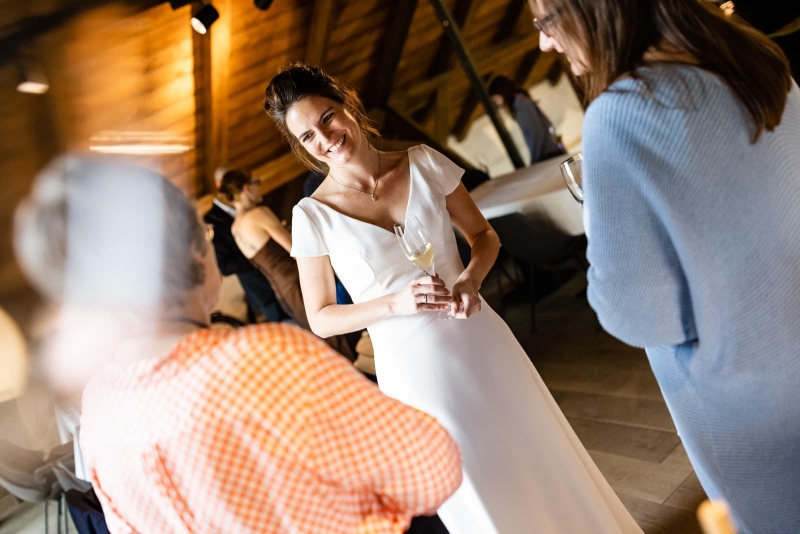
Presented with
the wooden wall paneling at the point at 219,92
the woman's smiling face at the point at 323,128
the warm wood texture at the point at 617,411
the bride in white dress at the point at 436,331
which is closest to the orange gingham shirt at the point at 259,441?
the bride in white dress at the point at 436,331

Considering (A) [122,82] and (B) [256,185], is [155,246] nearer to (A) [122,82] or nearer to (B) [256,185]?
(B) [256,185]

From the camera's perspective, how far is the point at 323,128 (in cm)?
165

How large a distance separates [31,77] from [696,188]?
14.0 ft

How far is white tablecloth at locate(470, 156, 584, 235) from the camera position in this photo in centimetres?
375

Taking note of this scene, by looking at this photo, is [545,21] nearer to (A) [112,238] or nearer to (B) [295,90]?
(A) [112,238]

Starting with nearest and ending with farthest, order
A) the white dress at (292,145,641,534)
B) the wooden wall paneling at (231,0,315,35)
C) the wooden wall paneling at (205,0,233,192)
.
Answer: the white dress at (292,145,641,534) → the wooden wall paneling at (205,0,233,192) → the wooden wall paneling at (231,0,315,35)

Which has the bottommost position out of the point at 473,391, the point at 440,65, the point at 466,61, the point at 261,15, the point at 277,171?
the point at 473,391

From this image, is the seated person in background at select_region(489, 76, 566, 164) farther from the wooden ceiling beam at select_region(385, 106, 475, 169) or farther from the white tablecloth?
the wooden ceiling beam at select_region(385, 106, 475, 169)

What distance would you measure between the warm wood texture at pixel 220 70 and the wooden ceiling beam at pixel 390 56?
0.04ft

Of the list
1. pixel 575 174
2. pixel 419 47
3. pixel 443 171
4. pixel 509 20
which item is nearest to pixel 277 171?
pixel 419 47

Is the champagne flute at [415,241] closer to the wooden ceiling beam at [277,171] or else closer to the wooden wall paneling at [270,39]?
the wooden wall paneling at [270,39]

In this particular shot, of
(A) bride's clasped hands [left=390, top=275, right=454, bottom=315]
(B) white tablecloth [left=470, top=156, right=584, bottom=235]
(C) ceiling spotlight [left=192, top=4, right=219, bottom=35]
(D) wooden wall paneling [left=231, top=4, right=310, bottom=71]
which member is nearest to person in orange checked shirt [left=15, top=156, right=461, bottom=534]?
(A) bride's clasped hands [left=390, top=275, right=454, bottom=315]

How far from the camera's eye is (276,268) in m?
4.12

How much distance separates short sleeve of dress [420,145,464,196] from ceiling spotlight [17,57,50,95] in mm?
3306
